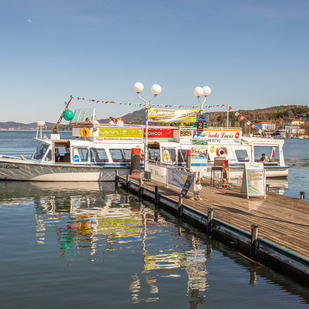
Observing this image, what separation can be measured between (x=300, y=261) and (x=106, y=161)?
1836 centimetres

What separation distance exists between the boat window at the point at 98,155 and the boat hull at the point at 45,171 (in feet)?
1.93

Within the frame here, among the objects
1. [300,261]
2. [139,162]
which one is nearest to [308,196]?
[139,162]

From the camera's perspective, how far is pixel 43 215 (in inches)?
641

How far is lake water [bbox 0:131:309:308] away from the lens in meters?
8.15

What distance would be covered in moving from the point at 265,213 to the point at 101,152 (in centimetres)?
1446

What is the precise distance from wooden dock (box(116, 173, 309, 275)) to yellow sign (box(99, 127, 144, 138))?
24.2 ft

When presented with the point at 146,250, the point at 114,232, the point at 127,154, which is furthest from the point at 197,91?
the point at 146,250

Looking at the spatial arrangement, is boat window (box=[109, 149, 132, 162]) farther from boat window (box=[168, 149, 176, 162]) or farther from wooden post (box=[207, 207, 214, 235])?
wooden post (box=[207, 207, 214, 235])

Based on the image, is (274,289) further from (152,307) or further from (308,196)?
(308,196)

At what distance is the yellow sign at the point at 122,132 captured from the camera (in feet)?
84.0

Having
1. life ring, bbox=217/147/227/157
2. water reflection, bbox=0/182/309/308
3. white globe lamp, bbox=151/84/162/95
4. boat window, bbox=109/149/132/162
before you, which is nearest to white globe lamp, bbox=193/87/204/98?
white globe lamp, bbox=151/84/162/95

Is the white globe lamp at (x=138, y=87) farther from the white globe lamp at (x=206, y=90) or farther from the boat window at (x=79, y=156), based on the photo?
the boat window at (x=79, y=156)

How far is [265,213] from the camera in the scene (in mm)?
13516

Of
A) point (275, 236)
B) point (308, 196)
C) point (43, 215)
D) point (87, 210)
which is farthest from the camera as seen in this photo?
point (308, 196)
